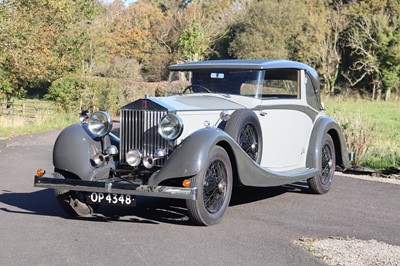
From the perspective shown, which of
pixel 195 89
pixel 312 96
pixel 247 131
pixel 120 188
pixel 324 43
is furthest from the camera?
pixel 324 43

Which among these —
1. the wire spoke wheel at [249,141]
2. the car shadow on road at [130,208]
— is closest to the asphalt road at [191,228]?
the car shadow on road at [130,208]

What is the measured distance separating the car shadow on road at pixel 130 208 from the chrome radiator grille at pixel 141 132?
714 millimetres

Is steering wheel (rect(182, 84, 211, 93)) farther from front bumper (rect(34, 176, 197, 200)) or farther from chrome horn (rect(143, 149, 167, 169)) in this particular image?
front bumper (rect(34, 176, 197, 200))

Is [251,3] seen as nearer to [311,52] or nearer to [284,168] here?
[311,52]

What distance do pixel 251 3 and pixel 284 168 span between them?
4676cm

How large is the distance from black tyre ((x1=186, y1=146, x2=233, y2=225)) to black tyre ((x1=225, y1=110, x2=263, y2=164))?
0.51 m

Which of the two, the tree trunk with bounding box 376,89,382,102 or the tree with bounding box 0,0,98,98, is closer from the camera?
the tree with bounding box 0,0,98,98

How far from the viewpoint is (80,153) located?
23.6ft

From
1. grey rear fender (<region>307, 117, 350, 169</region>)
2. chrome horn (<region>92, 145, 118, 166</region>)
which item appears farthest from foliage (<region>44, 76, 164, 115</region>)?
chrome horn (<region>92, 145, 118, 166</region>)

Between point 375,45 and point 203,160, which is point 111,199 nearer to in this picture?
point 203,160

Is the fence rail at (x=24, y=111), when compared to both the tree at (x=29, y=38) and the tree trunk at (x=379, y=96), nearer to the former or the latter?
the tree at (x=29, y=38)

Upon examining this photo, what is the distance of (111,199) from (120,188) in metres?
0.31

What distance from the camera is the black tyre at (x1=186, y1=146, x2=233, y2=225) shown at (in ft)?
21.3

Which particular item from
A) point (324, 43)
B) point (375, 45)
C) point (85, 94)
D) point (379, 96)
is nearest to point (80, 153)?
point (85, 94)
